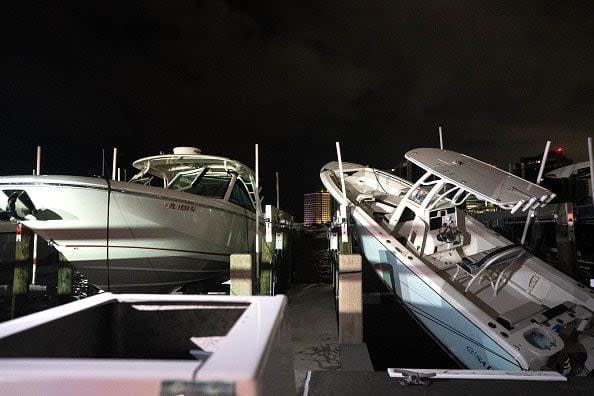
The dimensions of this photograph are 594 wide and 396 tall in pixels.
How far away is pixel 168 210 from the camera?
6613mm

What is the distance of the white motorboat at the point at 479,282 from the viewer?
4.44 m

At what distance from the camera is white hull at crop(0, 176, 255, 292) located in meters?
5.83

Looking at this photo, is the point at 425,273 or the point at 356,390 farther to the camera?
the point at 425,273

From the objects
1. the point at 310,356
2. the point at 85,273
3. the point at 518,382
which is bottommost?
the point at 310,356

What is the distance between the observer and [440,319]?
535cm

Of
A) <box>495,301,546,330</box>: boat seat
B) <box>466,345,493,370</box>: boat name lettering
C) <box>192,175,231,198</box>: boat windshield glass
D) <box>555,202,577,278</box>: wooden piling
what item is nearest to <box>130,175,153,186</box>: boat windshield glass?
<box>192,175,231,198</box>: boat windshield glass

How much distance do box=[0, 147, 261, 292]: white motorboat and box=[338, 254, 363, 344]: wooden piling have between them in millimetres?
3229

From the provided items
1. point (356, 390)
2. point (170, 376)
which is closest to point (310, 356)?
point (356, 390)

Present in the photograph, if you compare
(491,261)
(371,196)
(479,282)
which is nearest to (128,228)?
(371,196)

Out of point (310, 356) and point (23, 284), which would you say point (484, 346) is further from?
point (23, 284)

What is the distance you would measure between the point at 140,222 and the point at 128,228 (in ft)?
0.67

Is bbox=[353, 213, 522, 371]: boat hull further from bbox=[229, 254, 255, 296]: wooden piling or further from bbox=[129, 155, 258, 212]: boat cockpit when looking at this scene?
bbox=[129, 155, 258, 212]: boat cockpit

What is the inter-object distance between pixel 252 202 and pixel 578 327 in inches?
258

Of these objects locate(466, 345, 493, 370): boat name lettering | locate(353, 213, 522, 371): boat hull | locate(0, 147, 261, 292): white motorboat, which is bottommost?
locate(466, 345, 493, 370): boat name lettering
